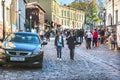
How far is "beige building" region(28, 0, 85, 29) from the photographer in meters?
108

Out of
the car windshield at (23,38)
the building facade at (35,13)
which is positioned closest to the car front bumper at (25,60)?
the car windshield at (23,38)

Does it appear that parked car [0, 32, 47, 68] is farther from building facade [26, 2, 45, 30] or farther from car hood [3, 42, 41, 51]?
building facade [26, 2, 45, 30]

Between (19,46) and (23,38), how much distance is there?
61.6 inches

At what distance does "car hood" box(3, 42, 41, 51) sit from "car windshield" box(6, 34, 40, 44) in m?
0.70

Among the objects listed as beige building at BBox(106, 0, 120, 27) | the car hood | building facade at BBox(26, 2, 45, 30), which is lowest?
the car hood

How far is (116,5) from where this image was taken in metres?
41.0

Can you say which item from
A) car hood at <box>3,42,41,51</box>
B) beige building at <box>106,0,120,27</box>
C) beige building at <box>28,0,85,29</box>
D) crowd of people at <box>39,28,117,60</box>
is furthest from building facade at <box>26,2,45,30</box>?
car hood at <box>3,42,41,51</box>

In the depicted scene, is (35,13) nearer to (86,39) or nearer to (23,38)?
(86,39)

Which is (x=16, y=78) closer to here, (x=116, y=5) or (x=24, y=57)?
(x=24, y=57)

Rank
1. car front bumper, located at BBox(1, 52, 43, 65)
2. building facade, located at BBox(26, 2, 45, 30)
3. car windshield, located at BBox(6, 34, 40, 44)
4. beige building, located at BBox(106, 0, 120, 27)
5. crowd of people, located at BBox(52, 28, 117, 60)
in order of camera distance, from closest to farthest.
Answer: car front bumper, located at BBox(1, 52, 43, 65)
car windshield, located at BBox(6, 34, 40, 44)
crowd of people, located at BBox(52, 28, 117, 60)
beige building, located at BBox(106, 0, 120, 27)
building facade, located at BBox(26, 2, 45, 30)

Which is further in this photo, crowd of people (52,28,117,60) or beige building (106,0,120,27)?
beige building (106,0,120,27)

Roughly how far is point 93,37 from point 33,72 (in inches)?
849

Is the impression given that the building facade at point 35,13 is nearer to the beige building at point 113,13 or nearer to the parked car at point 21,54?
the beige building at point 113,13

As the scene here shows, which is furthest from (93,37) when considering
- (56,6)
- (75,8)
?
(75,8)
